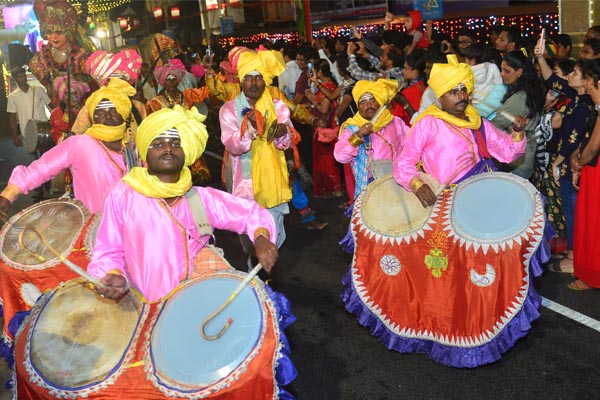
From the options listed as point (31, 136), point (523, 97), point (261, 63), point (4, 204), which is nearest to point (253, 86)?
point (261, 63)

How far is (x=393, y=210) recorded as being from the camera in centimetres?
492

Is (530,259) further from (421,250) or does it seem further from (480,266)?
(421,250)

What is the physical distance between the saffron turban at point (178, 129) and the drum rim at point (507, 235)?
178 cm

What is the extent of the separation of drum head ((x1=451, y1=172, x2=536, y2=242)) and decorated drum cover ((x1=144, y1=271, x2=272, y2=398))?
5.88ft

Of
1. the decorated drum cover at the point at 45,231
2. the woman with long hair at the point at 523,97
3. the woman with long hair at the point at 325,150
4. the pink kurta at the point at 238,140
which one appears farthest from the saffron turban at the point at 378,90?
the woman with long hair at the point at 325,150

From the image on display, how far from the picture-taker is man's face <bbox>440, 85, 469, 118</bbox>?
4.95 m

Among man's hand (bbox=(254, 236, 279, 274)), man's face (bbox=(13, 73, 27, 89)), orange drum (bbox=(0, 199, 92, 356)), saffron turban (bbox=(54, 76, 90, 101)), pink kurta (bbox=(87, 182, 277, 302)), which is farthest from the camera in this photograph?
man's face (bbox=(13, 73, 27, 89))

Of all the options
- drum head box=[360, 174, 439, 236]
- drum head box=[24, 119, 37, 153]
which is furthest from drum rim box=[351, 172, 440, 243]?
drum head box=[24, 119, 37, 153]

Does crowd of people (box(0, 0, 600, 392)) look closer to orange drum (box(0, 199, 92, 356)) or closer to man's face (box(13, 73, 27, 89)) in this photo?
orange drum (box(0, 199, 92, 356))

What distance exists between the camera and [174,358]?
9.83 feet

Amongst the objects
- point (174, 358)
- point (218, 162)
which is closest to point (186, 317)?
point (174, 358)

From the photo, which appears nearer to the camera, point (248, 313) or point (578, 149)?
point (248, 313)

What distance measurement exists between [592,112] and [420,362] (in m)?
2.53

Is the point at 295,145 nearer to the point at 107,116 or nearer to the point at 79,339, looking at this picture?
the point at 107,116
